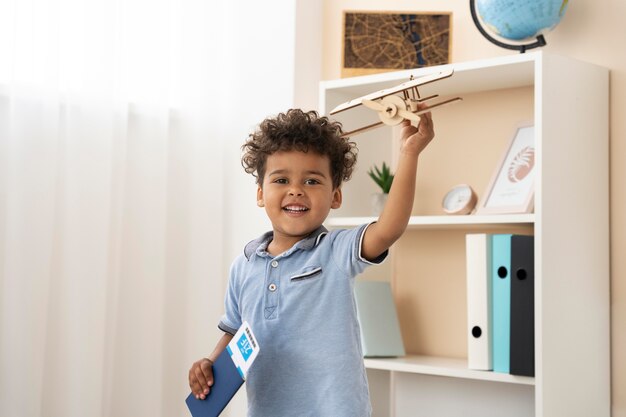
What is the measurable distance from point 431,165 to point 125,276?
2.68 ft

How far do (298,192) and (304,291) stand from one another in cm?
15

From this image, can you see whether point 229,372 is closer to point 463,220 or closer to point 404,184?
point 404,184

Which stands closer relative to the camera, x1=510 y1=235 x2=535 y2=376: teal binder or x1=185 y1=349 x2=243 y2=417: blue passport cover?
x1=185 y1=349 x2=243 y2=417: blue passport cover

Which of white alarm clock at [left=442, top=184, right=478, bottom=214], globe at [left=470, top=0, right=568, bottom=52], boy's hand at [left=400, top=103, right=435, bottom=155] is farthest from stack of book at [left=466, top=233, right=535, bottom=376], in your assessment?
boy's hand at [left=400, top=103, right=435, bottom=155]

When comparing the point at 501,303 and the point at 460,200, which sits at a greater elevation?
the point at 460,200

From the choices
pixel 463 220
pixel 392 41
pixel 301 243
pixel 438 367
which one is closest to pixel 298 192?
pixel 301 243

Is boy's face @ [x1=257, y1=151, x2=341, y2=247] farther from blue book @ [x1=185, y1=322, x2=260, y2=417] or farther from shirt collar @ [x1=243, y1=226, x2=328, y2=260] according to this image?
blue book @ [x1=185, y1=322, x2=260, y2=417]

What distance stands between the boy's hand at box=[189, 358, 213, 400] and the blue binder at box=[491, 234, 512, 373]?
733mm

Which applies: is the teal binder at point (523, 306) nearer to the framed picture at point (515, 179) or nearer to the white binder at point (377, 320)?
the framed picture at point (515, 179)

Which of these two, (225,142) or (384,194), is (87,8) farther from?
(384,194)

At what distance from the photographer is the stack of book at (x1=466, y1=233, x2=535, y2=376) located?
1.75m

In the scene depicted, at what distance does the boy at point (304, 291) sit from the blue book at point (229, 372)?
0.02 metres

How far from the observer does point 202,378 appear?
4.28 ft

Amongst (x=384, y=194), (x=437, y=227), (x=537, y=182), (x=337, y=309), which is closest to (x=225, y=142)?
(x=384, y=194)
